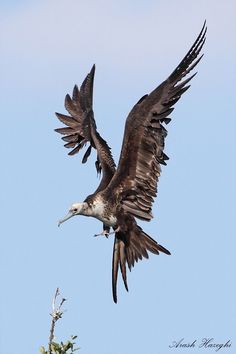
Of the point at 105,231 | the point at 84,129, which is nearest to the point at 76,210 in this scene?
the point at 105,231

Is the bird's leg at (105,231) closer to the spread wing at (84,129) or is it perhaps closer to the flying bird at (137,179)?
the flying bird at (137,179)

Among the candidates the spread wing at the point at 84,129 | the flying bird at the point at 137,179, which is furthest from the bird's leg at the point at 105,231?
the spread wing at the point at 84,129

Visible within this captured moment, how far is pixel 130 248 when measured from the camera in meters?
15.9

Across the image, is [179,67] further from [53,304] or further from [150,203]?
[53,304]

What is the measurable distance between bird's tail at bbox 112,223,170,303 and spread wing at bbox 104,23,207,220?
0.43 m

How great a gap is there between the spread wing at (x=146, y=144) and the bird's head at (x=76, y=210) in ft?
1.51

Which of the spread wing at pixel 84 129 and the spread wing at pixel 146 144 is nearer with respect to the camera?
the spread wing at pixel 146 144

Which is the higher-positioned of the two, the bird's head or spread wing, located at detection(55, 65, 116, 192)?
spread wing, located at detection(55, 65, 116, 192)

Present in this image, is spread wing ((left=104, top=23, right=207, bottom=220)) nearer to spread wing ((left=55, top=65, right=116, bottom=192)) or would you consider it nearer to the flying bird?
the flying bird

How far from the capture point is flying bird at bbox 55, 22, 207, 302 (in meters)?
15.1

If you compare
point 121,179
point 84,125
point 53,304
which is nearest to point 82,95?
point 84,125

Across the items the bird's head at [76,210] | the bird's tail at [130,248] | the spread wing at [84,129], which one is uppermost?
the spread wing at [84,129]

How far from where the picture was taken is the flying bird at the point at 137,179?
15.1m

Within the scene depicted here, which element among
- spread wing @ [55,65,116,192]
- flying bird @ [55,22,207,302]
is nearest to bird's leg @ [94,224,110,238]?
flying bird @ [55,22,207,302]
